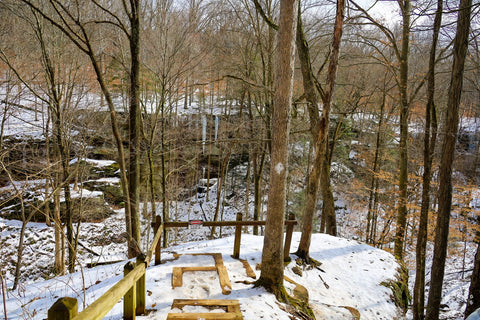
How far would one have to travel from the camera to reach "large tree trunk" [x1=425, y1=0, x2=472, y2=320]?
6129mm

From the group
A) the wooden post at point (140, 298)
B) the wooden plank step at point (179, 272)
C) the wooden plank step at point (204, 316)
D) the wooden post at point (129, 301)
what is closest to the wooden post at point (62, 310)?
the wooden post at point (129, 301)

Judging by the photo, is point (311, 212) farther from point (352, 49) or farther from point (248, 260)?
point (352, 49)

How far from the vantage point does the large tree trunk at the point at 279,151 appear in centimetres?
415

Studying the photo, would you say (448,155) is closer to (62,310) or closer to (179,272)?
(179,272)

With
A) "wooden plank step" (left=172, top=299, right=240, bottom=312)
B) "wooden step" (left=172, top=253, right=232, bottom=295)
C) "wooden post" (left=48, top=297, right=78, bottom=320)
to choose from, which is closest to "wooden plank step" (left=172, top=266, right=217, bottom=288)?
"wooden step" (left=172, top=253, right=232, bottom=295)

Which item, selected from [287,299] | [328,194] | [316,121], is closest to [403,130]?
[328,194]

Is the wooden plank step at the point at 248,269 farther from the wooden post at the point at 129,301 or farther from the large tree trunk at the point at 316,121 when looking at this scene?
the wooden post at the point at 129,301

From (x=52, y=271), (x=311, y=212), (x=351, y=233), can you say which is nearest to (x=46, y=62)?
(x=52, y=271)

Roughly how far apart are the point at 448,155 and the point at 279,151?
4.86 m

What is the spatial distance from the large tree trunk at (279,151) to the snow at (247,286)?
1.27 ft

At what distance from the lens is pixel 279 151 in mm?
4375

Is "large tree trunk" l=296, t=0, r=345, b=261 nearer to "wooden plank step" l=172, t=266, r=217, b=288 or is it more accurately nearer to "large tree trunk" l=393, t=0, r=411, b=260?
"wooden plank step" l=172, t=266, r=217, b=288

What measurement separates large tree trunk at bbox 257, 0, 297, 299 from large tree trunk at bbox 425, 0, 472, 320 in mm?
4632

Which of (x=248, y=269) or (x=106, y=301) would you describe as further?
(x=248, y=269)
